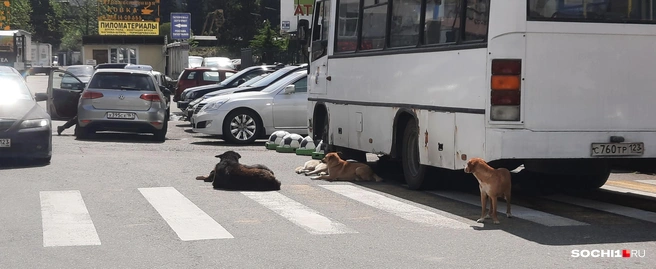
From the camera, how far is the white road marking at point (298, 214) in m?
8.81

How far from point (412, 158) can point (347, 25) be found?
9.56 ft

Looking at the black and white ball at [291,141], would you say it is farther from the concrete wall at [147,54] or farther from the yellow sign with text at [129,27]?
the yellow sign with text at [129,27]

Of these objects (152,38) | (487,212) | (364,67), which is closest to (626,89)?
(487,212)

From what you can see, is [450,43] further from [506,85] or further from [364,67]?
[364,67]

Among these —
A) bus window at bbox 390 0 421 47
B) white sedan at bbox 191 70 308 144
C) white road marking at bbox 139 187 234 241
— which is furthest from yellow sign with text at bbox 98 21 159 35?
white road marking at bbox 139 187 234 241

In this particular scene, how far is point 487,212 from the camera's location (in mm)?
9992

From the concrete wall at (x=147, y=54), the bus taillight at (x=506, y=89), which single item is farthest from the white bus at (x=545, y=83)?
the concrete wall at (x=147, y=54)

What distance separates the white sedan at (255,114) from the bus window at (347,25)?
5.74 m

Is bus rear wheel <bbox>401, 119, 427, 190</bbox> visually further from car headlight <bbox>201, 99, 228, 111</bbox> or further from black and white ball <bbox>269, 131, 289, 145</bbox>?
car headlight <bbox>201, 99, 228, 111</bbox>

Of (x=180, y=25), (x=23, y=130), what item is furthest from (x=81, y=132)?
(x=180, y=25)

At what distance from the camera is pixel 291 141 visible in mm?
17953

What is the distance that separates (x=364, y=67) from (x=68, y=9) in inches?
4839

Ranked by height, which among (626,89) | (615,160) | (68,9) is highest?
(68,9)

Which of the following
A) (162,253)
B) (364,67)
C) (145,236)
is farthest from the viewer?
(364,67)
